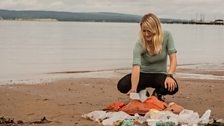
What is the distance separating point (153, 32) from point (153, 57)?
1.65ft

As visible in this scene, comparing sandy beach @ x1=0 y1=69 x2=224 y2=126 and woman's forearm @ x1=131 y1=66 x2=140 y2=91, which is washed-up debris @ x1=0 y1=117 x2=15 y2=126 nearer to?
sandy beach @ x1=0 y1=69 x2=224 y2=126

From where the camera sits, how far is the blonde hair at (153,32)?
301 inches

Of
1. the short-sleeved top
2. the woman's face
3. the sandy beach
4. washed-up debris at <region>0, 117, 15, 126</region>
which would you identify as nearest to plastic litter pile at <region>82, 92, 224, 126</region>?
the sandy beach

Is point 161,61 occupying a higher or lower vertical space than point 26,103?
higher

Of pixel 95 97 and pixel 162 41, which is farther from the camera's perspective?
pixel 95 97

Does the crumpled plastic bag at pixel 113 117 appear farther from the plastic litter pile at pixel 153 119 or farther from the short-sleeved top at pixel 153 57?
the short-sleeved top at pixel 153 57

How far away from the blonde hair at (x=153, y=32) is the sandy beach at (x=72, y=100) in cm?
129

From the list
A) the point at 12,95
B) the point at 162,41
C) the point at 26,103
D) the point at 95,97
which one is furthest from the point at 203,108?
the point at 12,95

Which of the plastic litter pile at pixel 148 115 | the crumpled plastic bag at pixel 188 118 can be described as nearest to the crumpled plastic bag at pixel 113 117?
the plastic litter pile at pixel 148 115

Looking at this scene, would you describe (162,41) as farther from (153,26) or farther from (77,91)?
(77,91)

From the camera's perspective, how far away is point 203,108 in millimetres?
8734

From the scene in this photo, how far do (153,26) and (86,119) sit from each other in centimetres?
164

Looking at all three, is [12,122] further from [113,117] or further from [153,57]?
[153,57]

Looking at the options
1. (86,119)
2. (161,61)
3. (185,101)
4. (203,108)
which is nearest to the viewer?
(86,119)
